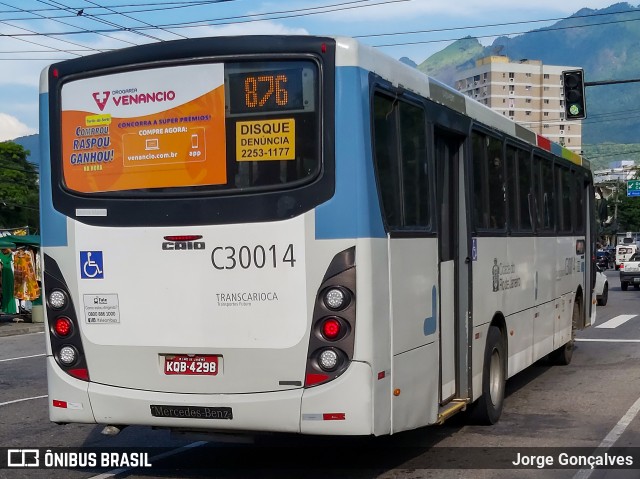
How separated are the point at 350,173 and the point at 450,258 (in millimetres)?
2420

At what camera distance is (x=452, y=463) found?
8086 millimetres

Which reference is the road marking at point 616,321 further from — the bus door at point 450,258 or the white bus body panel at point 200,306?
the white bus body panel at point 200,306

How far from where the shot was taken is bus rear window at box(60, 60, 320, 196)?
661cm

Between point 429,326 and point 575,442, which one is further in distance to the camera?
point 575,442

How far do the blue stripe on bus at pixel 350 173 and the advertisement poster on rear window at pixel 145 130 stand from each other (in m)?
0.84

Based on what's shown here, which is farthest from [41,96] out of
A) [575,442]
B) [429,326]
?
[575,442]

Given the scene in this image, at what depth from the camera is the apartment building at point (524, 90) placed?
181375 mm

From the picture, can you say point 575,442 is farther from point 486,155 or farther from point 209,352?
point 209,352

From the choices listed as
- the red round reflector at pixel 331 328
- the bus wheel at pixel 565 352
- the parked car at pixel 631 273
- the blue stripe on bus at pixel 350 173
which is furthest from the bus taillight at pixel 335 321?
the parked car at pixel 631 273

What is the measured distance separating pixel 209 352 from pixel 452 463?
2.56 metres

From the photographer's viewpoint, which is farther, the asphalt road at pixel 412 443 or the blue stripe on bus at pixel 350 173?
the asphalt road at pixel 412 443

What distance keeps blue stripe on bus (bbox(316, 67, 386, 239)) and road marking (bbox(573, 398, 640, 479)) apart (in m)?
2.85

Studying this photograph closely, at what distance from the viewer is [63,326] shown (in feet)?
23.6

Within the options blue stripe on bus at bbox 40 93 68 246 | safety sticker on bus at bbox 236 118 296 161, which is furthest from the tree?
safety sticker on bus at bbox 236 118 296 161
